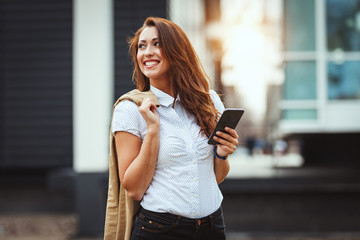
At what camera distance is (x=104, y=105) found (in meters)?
6.05

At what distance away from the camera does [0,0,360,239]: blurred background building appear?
6059mm

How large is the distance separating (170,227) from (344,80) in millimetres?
5745

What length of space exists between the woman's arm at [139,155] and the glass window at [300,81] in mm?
5311

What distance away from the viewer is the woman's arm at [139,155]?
1.72 metres

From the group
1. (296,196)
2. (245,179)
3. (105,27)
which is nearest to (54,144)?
(105,27)

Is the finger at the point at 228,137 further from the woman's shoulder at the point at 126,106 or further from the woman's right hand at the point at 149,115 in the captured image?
the woman's shoulder at the point at 126,106

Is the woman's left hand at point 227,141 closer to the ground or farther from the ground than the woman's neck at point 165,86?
closer to the ground

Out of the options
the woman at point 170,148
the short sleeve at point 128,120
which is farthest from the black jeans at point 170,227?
the short sleeve at point 128,120

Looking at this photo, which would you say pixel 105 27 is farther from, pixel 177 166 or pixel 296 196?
pixel 177 166

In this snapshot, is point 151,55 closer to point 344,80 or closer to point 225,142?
point 225,142

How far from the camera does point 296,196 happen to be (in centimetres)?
628

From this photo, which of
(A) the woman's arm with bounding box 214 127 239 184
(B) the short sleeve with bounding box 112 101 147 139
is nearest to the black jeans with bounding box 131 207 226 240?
(A) the woman's arm with bounding box 214 127 239 184

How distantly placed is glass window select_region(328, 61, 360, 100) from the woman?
5.31 meters

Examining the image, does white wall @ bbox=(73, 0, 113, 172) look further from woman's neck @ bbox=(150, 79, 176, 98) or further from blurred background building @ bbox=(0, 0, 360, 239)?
woman's neck @ bbox=(150, 79, 176, 98)
